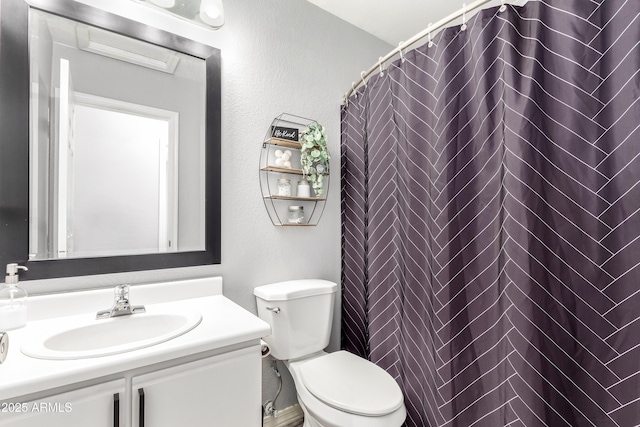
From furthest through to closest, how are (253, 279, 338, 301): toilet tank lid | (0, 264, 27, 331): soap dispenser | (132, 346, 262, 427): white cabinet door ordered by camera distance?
(253, 279, 338, 301): toilet tank lid → (0, 264, 27, 331): soap dispenser → (132, 346, 262, 427): white cabinet door

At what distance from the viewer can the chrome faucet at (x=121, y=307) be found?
1.05 m

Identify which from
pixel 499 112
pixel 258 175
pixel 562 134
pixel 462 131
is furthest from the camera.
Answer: pixel 258 175

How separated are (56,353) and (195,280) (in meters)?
0.57

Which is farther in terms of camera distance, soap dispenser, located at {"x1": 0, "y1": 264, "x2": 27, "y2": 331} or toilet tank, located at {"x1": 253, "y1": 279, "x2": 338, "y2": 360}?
toilet tank, located at {"x1": 253, "y1": 279, "x2": 338, "y2": 360}

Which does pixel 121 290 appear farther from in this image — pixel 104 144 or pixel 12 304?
pixel 104 144

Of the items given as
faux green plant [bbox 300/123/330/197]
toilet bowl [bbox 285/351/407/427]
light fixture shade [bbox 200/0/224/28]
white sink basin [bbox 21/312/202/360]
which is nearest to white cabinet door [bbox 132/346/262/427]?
white sink basin [bbox 21/312/202/360]

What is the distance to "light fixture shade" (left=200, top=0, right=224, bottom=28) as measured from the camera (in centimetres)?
120

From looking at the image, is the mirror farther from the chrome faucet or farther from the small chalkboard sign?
the small chalkboard sign

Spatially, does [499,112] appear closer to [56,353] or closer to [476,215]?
[476,215]

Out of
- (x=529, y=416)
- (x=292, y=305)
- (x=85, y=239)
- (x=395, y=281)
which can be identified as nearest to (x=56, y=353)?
(x=85, y=239)

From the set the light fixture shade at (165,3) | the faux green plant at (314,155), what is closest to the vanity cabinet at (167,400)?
the faux green plant at (314,155)

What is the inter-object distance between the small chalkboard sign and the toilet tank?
802 millimetres

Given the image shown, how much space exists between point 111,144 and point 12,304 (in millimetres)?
648

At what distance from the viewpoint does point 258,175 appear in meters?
1.54
